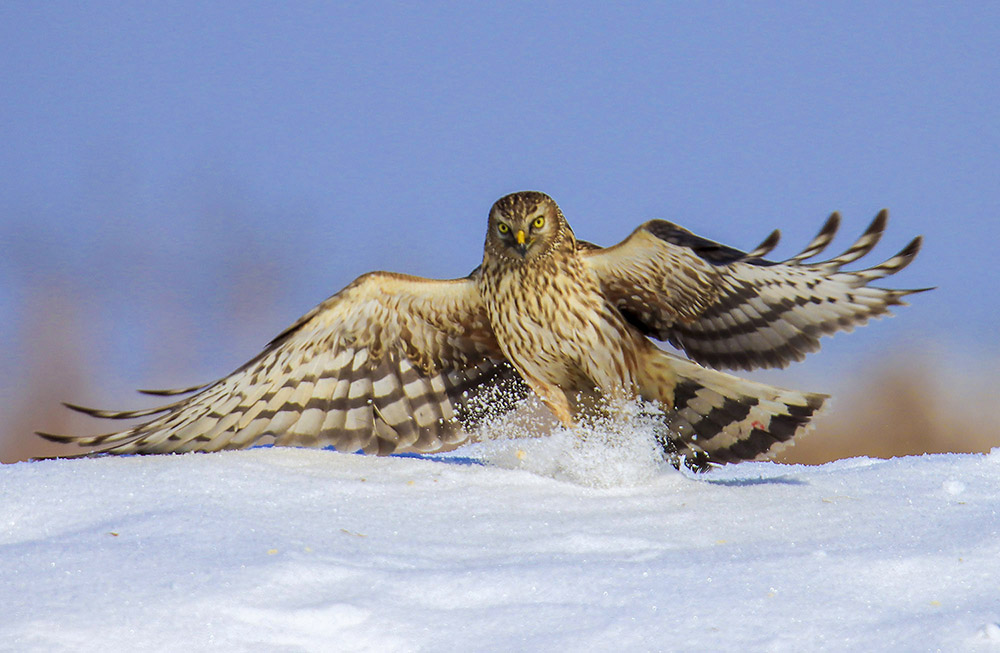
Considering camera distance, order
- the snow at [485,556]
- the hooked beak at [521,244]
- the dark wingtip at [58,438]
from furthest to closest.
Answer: the hooked beak at [521,244]
the dark wingtip at [58,438]
the snow at [485,556]

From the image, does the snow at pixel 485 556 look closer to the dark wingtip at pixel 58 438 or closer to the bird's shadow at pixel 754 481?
the bird's shadow at pixel 754 481

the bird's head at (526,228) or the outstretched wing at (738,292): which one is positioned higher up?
the bird's head at (526,228)

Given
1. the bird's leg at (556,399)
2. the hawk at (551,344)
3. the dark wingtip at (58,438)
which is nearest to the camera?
the dark wingtip at (58,438)

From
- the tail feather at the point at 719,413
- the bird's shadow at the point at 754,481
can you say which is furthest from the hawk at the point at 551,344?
the bird's shadow at the point at 754,481

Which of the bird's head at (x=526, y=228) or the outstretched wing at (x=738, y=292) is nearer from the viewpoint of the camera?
the outstretched wing at (x=738, y=292)

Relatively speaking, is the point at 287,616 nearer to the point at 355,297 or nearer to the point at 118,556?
the point at 118,556

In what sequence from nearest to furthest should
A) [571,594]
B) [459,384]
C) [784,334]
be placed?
[571,594]
[784,334]
[459,384]

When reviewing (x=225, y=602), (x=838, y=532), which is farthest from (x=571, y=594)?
(x=838, y=532)

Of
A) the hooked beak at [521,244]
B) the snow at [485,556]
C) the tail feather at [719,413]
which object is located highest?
the hooked beak at [521,244]
